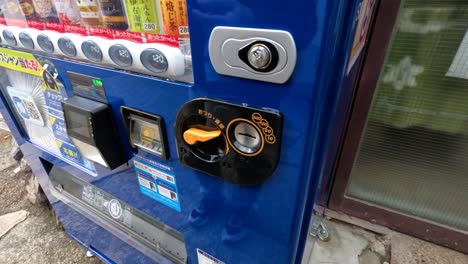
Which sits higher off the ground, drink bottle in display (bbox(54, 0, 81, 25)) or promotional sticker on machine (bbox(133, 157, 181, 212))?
drink bottle in display (bbox(54, 0, 81, 25))

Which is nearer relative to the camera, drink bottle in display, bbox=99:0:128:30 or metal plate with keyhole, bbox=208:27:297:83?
metal plate with keyhole, bbox=208:27:297:83

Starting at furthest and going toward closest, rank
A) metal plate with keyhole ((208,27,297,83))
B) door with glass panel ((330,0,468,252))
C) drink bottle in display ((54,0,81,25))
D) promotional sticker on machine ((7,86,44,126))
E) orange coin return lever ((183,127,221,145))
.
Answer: door with glass panel ((330,0,468,252))
promotional sticker on machine ((7,86,44,126))
drink bottle in display ((54,0,81,25))
orange coin return lever ((183,127,221,145))
metal plate with keyhole ((208,27,297,83))

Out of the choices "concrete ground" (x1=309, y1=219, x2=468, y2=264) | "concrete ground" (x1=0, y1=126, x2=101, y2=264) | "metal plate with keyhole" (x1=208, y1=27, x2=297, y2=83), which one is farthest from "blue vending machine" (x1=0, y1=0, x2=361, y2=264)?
"concrete ground" (x1=309, y1=219, x2=468, y2=264)

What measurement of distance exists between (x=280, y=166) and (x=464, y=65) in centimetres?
126

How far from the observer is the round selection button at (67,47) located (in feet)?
Answer: 2.30

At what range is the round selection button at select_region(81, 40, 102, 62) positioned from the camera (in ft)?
2.15

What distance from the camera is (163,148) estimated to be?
68 centimetres

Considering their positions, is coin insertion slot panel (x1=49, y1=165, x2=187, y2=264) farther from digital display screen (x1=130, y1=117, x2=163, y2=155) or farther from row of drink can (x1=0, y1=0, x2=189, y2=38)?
row of drink can (x1=0, y1=0, x2=189, y2=38)

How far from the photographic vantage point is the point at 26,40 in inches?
31.6

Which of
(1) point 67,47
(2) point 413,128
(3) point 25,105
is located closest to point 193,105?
(1) point 67,47

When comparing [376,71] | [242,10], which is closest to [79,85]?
[242,10]

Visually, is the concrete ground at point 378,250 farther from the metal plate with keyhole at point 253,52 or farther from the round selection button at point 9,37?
the round selection button at point 9,37

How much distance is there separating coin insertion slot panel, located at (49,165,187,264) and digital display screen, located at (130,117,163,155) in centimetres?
33

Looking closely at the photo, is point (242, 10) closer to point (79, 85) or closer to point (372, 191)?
point (79, 85)
